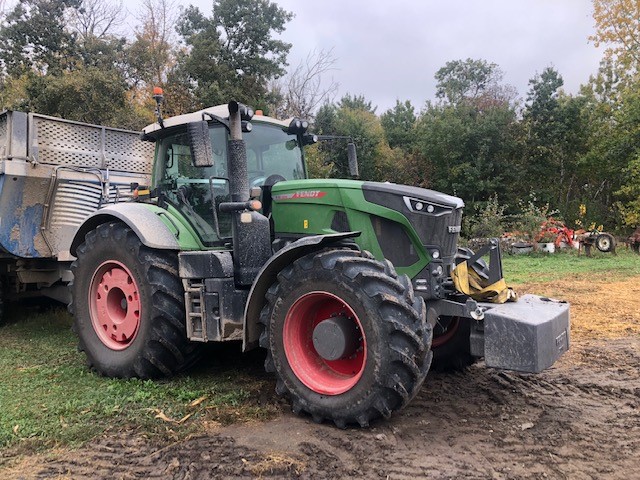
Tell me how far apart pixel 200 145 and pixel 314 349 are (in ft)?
5.51

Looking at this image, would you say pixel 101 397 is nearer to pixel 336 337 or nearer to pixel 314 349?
pixel 314 349

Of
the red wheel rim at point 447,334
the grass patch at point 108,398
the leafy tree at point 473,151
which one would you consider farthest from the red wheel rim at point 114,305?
the leafy tree at point 473,151

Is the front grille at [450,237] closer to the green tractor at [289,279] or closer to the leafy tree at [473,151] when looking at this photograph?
the green tractor at [289,279]

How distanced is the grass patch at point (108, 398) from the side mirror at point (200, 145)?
5.79 feet

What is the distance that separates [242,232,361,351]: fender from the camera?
12.3 feet

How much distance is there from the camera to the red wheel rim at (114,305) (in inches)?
187

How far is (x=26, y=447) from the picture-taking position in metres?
3.36

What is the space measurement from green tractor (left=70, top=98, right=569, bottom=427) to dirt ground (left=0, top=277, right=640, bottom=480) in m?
0.28

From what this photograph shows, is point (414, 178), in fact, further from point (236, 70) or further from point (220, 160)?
point (220, 160)

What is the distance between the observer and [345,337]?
3684 millimetres

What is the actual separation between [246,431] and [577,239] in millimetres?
16521

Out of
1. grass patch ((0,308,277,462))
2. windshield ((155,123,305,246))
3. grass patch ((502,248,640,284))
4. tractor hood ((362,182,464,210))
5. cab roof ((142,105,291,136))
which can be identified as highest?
cab roof ((142,105,291,136))

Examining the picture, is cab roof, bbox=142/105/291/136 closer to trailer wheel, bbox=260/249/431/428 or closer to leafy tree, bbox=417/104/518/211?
trailer wheel, bbox=260/249/431/428

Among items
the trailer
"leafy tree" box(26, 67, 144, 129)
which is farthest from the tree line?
the trailer
